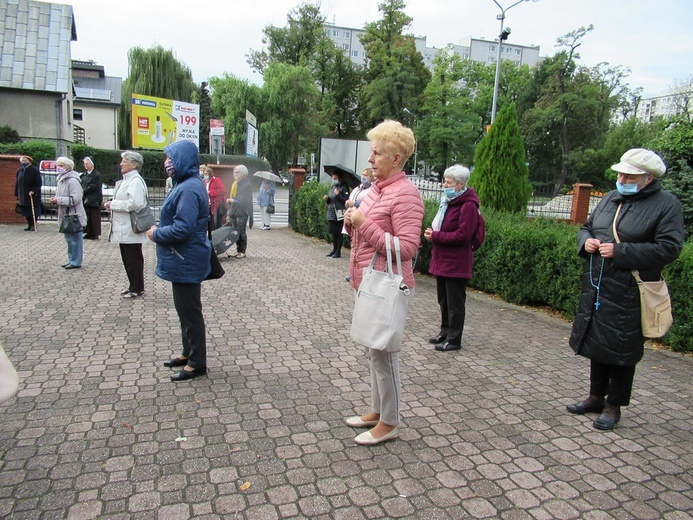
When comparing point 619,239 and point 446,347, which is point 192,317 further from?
point 619,239

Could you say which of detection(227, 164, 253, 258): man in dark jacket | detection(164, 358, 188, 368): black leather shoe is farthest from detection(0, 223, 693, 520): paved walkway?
detection(227, 164, 253, 258): man in dark jacket

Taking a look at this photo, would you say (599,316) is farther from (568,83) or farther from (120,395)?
(568,83)

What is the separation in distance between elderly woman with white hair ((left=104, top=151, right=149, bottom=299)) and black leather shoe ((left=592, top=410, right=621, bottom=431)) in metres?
5.84

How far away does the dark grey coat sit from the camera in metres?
3.49

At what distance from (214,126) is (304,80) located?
22822mm

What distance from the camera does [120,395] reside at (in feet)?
13.6

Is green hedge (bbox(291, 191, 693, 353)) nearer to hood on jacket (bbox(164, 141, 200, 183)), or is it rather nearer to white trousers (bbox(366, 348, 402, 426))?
white trousers (bbox(366, 348, 402, 426))

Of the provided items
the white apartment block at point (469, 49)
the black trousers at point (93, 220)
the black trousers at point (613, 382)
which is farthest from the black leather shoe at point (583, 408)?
the white apartment block at point (469, 49)

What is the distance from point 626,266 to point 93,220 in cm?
1184

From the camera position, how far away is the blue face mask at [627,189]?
11.9 feet

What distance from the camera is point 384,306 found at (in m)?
3.05

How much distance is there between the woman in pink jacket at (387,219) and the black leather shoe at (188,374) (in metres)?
1.84

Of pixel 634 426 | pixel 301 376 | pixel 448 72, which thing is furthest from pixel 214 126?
pixel 448 72

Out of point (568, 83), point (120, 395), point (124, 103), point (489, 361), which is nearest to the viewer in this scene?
point (120, 395)
